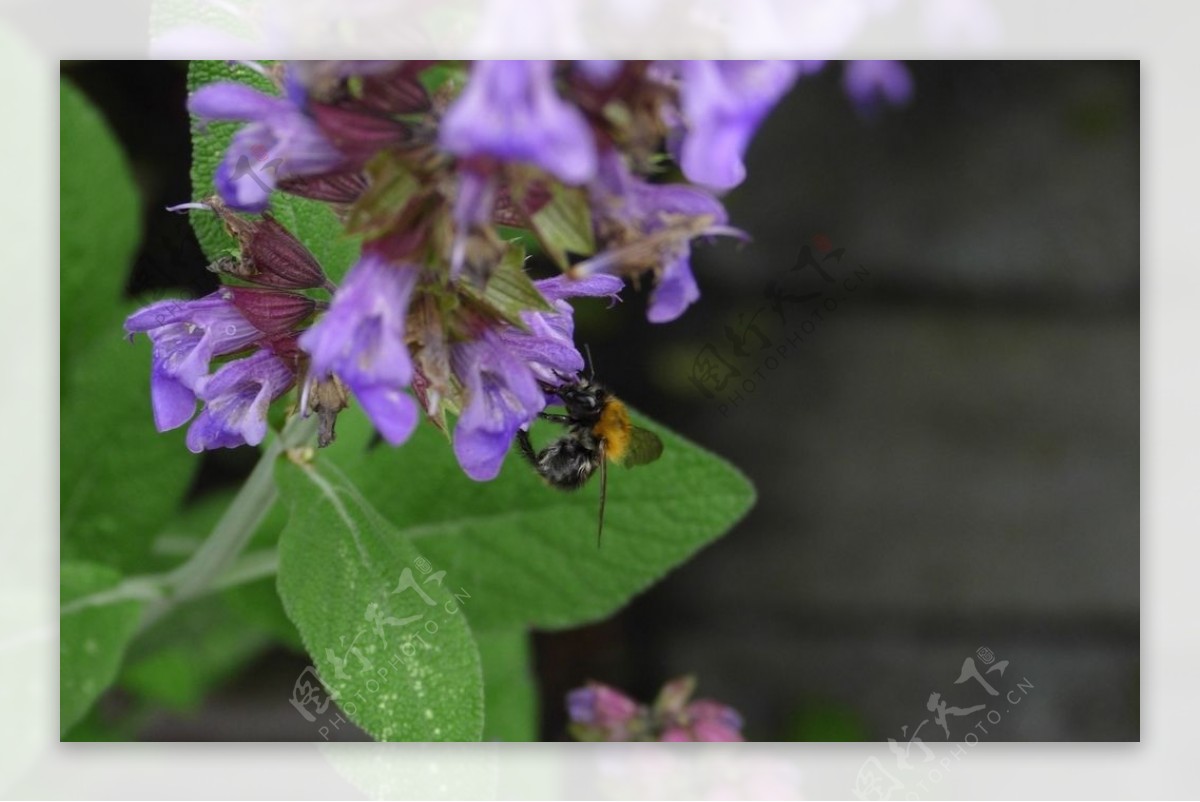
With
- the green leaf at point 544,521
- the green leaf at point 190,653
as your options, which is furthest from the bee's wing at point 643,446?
the green leaf at point 190,653

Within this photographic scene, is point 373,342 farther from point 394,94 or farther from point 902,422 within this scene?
point 902,422

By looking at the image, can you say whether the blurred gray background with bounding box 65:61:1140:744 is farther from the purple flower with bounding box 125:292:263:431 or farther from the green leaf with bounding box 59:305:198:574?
the purple flower with bounding box 125:292:263:431

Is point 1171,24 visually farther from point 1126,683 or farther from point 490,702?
point 490,702

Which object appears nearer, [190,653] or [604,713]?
[604,713]

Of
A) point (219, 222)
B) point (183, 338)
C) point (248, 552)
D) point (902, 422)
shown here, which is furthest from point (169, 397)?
point (902, 422)

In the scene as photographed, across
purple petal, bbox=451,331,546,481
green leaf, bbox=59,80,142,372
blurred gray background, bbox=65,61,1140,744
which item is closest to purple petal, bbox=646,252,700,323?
purple petal, bbox=451,331,546,481

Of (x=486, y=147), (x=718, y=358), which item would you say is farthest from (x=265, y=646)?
(x=486, y=147)
